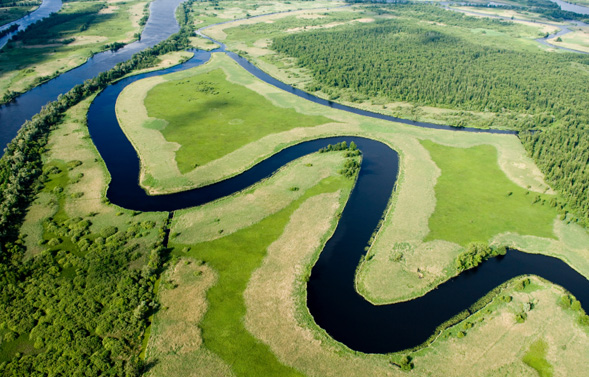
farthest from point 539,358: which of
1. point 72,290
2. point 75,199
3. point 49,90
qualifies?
point 49,90

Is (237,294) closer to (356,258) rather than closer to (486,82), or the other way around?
(356,258)

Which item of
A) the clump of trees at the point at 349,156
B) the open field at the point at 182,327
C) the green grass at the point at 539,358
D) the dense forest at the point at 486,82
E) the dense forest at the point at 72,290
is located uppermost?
the dense forest at the point at 486,82

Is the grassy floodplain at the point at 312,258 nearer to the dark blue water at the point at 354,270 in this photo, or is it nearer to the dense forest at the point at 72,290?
the dark blue water at the point at 354,270

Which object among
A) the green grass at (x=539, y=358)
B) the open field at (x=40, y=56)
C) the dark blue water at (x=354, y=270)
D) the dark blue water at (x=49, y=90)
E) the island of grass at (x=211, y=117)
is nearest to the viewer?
the green grass at (x=539, y=358)

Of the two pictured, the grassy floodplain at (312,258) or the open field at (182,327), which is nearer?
the open field at (182,327)

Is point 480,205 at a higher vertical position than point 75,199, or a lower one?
higher

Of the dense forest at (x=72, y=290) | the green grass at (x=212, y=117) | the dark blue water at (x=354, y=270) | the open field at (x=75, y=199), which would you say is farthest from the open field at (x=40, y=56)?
the dense forest at (x=72, y=290)

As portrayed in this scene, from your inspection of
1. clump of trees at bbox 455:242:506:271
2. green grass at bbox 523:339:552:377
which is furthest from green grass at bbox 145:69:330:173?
green grass at bbox 523:339:552:377
